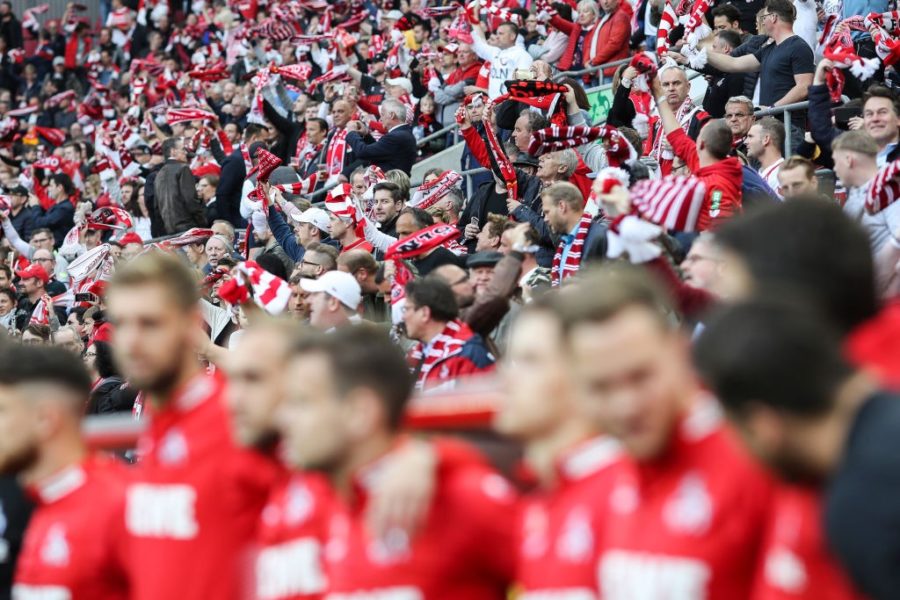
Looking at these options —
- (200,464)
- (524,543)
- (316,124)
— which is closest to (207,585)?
(200,464)

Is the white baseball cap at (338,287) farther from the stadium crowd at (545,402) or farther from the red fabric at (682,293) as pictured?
the red fabric at (682,293)

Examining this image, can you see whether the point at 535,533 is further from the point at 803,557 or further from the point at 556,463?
the point at 803,557

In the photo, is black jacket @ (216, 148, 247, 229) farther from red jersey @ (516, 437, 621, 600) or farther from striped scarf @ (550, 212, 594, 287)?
red jersey @ (516, 437, 621, 600)

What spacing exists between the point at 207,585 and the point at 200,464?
0.30 m

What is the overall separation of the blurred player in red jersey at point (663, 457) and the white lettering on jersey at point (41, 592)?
1783 millimetres

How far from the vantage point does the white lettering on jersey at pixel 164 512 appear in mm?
3719

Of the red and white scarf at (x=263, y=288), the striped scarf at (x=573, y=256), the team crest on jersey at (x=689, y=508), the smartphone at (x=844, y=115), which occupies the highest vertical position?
the team crest on jersey at (x=689, y=508)

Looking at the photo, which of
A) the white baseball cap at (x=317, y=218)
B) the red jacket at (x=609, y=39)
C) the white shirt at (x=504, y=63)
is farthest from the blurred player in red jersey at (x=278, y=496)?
the red jacket at (x=609, y=39)

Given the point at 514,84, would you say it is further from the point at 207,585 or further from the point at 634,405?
the point at 634,405

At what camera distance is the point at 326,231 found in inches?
399

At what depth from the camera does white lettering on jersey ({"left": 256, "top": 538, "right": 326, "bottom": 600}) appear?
3.45 meters

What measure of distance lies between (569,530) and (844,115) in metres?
6.63

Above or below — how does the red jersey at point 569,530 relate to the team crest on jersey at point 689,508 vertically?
below

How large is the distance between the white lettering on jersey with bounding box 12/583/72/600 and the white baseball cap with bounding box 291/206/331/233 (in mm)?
6062
